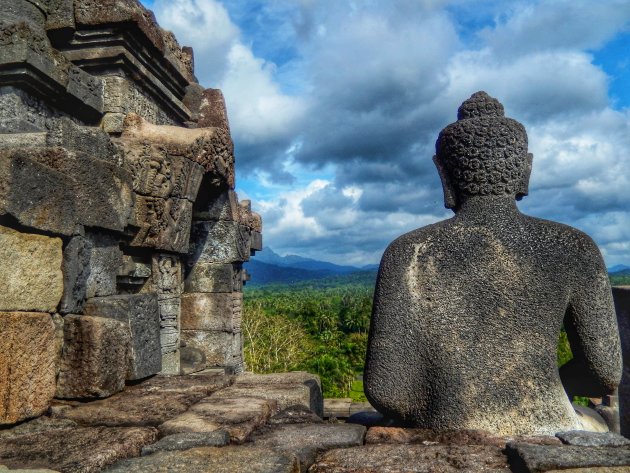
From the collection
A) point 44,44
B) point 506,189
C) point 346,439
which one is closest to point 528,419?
Result: point 346,439

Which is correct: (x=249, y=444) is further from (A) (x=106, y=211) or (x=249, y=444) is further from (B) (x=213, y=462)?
(A) (x=106, y=211)

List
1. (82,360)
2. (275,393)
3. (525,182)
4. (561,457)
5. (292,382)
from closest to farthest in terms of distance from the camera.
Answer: (561,457) < (525,182) < (82,360) < (275,393) < (292,382)

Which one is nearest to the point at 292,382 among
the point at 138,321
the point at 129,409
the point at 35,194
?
the point at 138,321

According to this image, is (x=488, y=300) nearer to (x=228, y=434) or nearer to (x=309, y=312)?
(x=228, y=434)

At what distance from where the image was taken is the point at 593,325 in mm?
2457

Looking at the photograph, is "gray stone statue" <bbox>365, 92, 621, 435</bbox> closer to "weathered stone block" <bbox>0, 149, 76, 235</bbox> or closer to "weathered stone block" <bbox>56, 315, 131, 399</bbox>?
"weathered stone block" <bbox>56, 315, 131, 399</bbox>

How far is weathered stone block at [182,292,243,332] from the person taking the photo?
21.4 ft

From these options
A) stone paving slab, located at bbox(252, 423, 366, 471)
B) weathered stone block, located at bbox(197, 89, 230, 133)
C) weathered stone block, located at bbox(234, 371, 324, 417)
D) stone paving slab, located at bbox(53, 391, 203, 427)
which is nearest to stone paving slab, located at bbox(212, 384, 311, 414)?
weathered stone block, located at bbox(234, 371, 324, 417)

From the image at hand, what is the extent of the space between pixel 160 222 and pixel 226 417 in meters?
2.01

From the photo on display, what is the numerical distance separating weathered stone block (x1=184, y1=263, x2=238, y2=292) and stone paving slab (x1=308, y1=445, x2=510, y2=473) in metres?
4.34

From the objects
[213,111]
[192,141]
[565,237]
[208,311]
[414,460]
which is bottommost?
[414,460]

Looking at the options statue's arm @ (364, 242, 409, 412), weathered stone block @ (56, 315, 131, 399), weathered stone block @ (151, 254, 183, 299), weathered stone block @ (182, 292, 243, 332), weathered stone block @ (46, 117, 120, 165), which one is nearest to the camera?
statue's arm @ (364, 242, 409, 412)

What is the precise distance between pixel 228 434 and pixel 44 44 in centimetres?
355

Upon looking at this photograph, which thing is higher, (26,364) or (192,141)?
(192,141)
